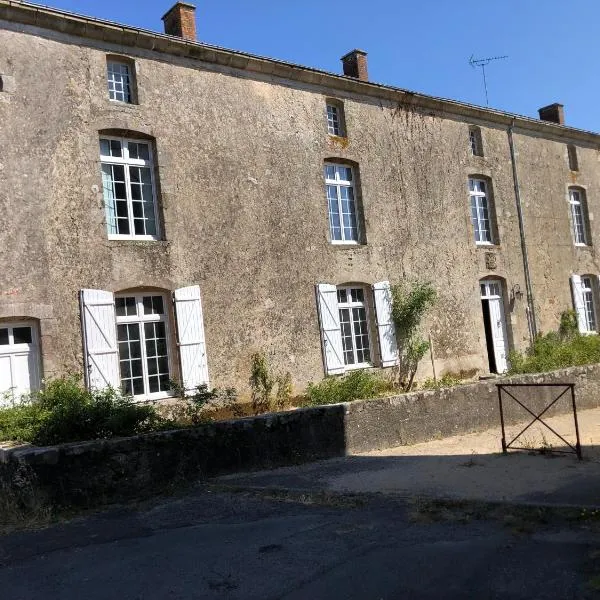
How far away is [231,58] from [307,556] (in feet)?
32.0

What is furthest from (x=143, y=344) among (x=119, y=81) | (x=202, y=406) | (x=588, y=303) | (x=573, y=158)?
(x=573, y=158)

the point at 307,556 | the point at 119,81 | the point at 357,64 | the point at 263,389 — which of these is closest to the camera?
the point at 307,556

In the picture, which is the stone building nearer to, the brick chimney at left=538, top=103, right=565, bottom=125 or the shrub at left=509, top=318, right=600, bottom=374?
the shrub at left=509, top=318, right=600, bottom=374

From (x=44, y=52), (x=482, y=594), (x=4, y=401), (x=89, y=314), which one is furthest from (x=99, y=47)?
(x=482, y=594)

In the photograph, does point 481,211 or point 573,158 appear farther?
point 573,158

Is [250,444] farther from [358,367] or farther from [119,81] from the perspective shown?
[119,81]

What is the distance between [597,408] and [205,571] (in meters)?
9.84

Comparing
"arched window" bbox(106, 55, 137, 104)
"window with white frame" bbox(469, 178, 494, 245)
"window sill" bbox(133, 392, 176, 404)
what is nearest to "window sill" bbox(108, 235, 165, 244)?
"arched window" bbox(106, 55, 137, 104)

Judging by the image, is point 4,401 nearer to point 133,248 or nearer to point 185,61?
point 133,248

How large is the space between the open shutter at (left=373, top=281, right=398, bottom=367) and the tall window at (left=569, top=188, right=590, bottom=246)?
7.96 m

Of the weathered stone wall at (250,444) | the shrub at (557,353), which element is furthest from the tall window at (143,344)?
the shrub at (557,353)

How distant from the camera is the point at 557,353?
14.0 metres

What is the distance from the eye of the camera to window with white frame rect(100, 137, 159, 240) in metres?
10.5

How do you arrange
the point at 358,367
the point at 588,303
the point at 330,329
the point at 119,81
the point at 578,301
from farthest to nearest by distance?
the point at 588,303, the point at 578,301, the point at 358,367, the point at 330,329, the point at 119,81
